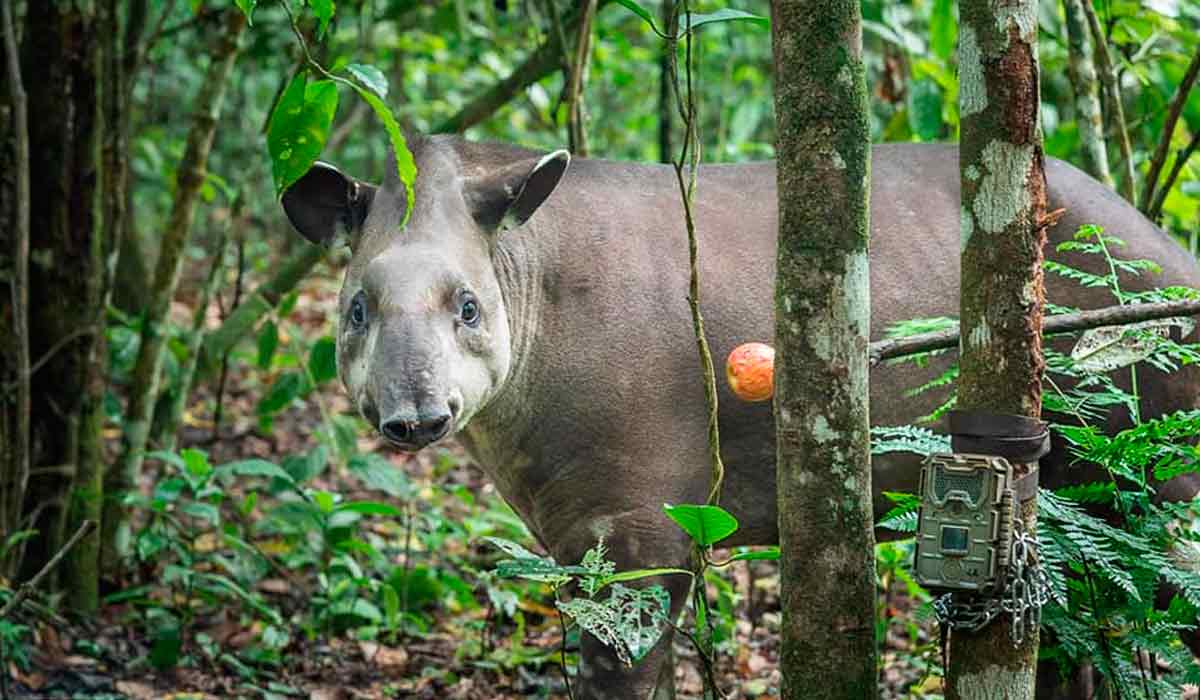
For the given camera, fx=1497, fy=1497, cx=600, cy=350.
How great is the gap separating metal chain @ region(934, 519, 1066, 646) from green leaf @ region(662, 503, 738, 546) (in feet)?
1.46

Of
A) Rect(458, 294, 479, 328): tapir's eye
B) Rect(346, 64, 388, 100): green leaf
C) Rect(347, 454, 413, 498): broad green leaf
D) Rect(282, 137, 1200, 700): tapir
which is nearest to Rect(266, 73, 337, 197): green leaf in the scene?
Rect(346, 64, 388, 100): green leaf

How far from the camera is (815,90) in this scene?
9.58 feet

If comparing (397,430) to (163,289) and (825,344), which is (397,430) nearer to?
(825,344)

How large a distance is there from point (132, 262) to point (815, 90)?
6.33 meters

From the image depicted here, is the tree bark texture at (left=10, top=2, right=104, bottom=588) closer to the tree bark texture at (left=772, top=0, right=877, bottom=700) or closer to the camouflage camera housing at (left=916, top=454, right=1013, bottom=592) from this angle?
the tree bark texture at (left=772, top=0, right=877, bottom=700)

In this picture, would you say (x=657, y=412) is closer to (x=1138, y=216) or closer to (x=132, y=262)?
(x=1138, y=216)

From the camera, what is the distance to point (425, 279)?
4.27 meters

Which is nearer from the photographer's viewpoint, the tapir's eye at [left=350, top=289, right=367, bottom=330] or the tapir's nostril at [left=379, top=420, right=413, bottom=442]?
the tapir's nostril at [left=379, top=420, right=413, bottom=442]

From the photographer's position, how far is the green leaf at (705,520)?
2977 mm

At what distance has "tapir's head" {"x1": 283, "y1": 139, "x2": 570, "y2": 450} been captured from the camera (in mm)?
4070

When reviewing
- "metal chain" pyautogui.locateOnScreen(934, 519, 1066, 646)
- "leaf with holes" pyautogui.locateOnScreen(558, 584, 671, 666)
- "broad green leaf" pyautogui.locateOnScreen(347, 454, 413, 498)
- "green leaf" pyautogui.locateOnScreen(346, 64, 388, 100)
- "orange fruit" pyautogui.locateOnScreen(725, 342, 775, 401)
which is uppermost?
"green leaf" pyautogui.locateOnScreen(346, 64, 388, 100)

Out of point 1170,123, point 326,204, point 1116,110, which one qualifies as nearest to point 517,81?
point 326,204

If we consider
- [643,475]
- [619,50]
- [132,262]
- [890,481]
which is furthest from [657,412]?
[619,50]

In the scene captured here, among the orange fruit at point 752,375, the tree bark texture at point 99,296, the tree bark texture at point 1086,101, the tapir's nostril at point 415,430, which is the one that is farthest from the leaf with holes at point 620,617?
the tree bark texture at point 99,296
